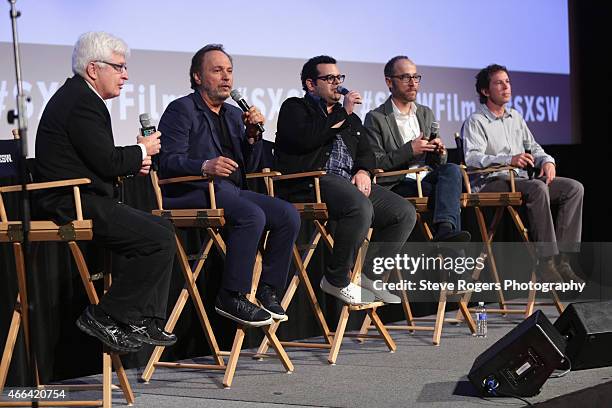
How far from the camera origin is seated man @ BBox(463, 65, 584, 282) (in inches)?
223

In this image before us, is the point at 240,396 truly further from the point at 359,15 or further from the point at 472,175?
the point at 359,15

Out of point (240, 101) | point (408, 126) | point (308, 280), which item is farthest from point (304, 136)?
point (408, 126)

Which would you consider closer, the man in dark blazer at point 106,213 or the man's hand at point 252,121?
the man in dark blazer at point 106,213

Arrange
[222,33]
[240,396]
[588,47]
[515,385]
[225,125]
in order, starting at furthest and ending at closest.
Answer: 1. [588,47]
2. [222,33]
3. [225,125]
4. [240,396]
5. [515,385]

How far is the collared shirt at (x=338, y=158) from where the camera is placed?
16.1 feet

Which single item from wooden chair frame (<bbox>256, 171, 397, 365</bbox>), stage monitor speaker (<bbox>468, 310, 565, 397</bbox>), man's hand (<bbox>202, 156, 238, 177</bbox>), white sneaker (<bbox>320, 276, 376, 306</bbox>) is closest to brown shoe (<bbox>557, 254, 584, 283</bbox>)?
wooden chair frame (<bbox>256, 171, 397, 365</bbox>)

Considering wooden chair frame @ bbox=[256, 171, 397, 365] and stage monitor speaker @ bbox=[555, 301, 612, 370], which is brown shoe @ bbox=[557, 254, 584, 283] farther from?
stage monitor speaker @ bbox=[555, 301, 612, 370]

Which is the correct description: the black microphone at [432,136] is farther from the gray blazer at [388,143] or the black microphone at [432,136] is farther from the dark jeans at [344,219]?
the dark jeans at [344,219]

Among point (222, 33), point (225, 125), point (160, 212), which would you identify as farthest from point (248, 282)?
point (222, 33)

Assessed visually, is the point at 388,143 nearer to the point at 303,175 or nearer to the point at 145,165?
the point at 303,175

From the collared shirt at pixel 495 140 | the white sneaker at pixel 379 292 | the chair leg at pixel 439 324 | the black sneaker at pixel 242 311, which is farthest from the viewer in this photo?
the collared shirt at pixel 495 140

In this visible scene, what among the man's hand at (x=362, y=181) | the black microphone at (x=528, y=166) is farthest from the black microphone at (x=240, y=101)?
the black microphone at (x=528, y=166)

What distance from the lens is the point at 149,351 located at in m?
4.81

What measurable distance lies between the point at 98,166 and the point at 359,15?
9.25 ft
